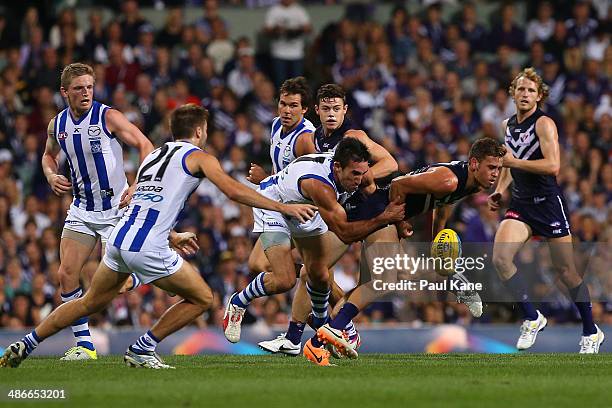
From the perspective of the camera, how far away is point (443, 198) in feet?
37.0

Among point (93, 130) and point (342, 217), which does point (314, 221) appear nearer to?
point (342, 217)

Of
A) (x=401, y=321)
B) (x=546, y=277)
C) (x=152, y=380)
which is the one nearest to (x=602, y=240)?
(x=546, y=277)

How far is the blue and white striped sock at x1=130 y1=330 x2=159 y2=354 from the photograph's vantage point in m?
10.2


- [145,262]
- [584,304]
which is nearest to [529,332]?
[584,304]

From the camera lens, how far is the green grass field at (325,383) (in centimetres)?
817

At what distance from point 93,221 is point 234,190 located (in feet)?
9.19

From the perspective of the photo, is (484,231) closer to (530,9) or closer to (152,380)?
(530,9)

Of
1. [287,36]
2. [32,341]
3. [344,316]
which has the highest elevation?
[287,36]

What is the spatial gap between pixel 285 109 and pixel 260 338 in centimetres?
418

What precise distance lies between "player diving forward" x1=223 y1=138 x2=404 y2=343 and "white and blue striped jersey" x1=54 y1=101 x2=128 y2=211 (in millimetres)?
1482

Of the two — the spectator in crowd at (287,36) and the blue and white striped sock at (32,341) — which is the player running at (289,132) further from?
the spectator in crowd at (287,36)

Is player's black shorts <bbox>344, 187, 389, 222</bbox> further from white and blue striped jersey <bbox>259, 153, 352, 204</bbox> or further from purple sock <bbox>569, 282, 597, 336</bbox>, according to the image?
purple sock <bbox>569, 282, 597, 336</bbox>

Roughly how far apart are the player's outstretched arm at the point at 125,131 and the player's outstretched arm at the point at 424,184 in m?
2.43

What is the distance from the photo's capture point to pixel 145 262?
9781mm
